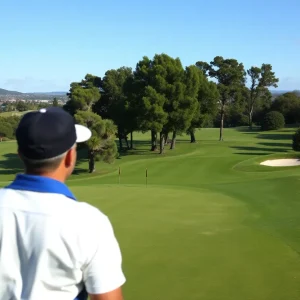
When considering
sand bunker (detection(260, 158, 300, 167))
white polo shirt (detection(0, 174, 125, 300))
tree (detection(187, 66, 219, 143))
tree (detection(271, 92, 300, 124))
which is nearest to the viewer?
white polo shirt (detection(0, 174, 125, 300))

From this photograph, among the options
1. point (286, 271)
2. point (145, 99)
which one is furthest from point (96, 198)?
point (145, 99)

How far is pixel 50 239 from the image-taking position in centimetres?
188

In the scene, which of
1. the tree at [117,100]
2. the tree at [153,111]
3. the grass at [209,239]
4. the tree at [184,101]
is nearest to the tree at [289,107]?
the tree at [117,100]

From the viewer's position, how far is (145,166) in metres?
28.7

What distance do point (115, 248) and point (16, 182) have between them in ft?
1.67

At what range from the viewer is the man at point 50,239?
73.9 inches

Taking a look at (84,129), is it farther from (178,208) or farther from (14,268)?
(178,208)

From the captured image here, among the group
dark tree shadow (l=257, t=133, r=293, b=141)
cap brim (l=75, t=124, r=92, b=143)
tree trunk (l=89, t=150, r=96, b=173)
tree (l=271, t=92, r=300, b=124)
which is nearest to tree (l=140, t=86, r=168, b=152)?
tree trunk (l=89, t=150, r=96, b=173)

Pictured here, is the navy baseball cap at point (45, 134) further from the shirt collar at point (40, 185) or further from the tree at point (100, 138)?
the tree at point (100, 138)

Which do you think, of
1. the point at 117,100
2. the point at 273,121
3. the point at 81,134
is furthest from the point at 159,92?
the point at 81,134

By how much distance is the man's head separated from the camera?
2010 mm

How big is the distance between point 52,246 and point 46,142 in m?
0.44

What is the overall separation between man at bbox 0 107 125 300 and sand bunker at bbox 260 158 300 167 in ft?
82.9

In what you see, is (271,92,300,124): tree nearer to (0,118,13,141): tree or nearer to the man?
(0,118,13,141): tree
